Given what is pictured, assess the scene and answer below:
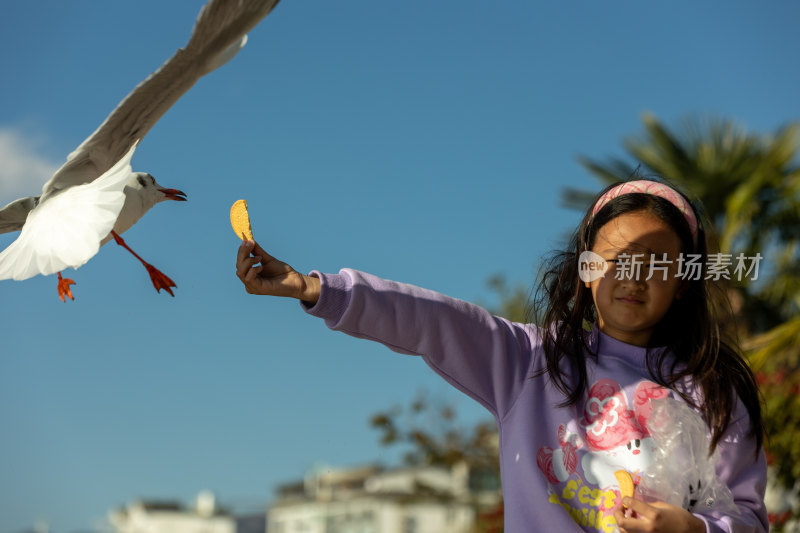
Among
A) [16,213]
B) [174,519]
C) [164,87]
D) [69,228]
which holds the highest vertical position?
[164,87]

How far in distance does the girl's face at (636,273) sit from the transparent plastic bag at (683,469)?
0.21 meters

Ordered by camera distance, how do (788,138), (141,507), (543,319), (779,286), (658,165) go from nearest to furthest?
1. (543,319)
2. (779,286)
3. (788,138)
4. (658,165)
5. (141,507)

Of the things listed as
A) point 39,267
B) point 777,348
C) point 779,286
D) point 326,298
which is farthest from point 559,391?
point 779,286

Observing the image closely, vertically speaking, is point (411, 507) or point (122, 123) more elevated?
point (122, 123)

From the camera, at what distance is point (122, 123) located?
1.71 metres

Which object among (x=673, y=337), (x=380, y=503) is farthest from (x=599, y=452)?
(x=380, y=503)

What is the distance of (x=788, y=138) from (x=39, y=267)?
854 cm

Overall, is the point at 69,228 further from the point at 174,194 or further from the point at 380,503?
the point at 380,503

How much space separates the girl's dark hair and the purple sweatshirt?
0.09 ft

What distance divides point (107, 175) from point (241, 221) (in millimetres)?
443

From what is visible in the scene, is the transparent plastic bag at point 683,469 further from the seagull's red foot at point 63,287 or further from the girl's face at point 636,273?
the seagull's red foot at point 63,287

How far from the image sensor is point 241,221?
1.43 meters

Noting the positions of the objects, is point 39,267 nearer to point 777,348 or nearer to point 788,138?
point 777,348

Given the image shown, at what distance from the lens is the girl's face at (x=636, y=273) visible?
1.63 m
